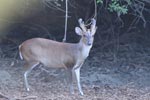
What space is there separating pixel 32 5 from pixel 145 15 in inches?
102

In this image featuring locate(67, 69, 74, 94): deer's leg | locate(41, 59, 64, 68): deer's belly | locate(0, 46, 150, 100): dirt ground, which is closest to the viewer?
locate(0, 46, 150, 100): dirt ground

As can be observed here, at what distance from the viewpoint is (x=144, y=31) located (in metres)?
14.0

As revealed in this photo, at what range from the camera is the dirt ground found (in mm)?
9914

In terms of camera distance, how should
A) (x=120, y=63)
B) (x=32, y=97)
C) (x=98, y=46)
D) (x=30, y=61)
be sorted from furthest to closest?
1. (x=98, y=46)
2. (x=120, y=63)
3. (x=30, y=61)
4. (x=32, y=97)

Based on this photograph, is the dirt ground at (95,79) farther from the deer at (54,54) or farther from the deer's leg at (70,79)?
the deer at (54,54)

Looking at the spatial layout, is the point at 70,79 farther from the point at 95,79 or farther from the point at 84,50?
the point at 95,79

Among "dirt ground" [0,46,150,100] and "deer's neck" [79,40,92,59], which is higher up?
"deer's neck" [79,40,92,59]

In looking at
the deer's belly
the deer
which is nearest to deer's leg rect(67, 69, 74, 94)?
the deer

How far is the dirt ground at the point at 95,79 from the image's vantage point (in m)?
9.91

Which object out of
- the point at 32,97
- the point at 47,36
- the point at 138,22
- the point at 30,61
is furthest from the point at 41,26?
the point at 32,97

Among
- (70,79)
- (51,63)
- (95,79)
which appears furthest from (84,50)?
(95,79)

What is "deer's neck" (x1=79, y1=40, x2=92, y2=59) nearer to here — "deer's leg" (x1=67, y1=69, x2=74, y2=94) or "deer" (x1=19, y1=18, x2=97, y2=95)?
"deer" (x1=19, y1=18, x2=97, y2=95)

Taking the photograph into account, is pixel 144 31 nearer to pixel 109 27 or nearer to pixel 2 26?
pixel 109 27

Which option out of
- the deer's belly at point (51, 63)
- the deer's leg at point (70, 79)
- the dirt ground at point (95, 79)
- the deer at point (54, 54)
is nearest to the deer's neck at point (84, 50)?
the deer at point (54, 54)
